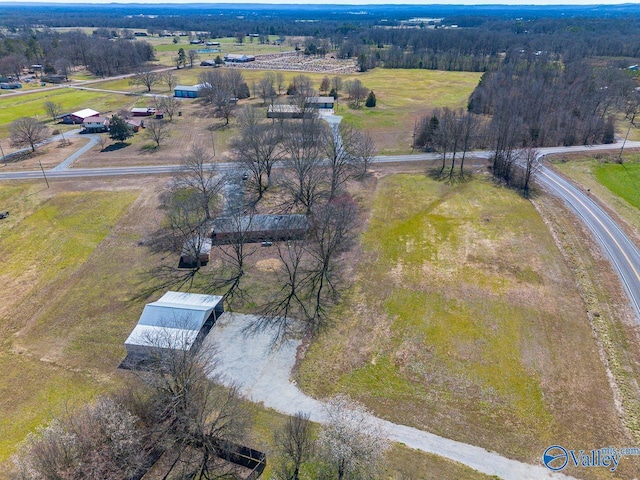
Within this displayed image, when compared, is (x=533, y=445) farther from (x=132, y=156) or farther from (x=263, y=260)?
(x=132, y=156)

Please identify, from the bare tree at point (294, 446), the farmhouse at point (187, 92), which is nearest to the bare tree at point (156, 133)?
the farmhouse at point (187, 92)

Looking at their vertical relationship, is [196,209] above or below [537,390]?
above

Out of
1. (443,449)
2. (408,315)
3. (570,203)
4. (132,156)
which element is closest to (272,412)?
(443,449)

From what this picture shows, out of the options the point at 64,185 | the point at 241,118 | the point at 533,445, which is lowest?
the point at 533,445

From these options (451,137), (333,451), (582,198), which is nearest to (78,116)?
(451,137)

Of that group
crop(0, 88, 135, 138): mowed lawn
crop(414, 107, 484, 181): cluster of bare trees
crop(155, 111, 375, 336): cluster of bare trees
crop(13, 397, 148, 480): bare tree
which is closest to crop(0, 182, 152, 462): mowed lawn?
crop(155, 111, 375, 336): cluster of bare trees

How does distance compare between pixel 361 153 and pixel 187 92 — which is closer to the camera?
pixel 361 153

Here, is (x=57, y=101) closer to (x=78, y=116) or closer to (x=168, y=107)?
(x=78, y=116)
